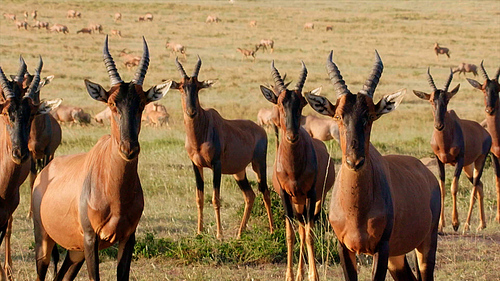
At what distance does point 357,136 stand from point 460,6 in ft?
245

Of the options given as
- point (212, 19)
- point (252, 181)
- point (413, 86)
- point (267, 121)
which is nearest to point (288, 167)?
point (252, 181)

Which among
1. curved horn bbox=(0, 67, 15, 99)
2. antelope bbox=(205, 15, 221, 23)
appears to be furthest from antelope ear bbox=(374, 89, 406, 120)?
antelope bbox=(205, 15, 221, 23)

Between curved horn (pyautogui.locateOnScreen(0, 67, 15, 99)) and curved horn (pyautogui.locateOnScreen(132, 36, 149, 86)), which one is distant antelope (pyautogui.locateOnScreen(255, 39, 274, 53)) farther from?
curved horn (pyautogui.locateOnScreen(132, 36, 149, 86))

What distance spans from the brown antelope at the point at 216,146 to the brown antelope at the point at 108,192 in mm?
3956

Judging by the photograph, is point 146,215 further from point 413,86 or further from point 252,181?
point 413,86

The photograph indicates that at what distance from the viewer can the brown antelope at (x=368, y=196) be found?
5883 millimetres

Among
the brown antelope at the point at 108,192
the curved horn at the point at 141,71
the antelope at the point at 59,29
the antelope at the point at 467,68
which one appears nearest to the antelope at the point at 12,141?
the brown antelope at the point at 108,192

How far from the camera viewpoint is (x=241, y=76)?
3378 cm

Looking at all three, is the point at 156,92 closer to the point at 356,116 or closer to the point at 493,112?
the point at 356,116

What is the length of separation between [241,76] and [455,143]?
22.5 m

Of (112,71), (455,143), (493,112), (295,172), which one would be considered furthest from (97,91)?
(493,112)

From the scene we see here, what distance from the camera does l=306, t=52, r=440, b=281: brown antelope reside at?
588 cm

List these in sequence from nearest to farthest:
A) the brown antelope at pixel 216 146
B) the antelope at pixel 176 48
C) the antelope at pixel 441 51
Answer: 1. the brown antelope at pixel 216 146
2. the antelope at pixel 176 48
3. the antelope at pixel 441 51

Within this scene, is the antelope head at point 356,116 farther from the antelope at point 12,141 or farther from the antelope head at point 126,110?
the antelope at point 12,141
